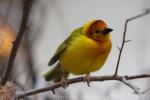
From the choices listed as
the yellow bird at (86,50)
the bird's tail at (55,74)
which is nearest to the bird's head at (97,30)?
the yellow bird at (86,50)

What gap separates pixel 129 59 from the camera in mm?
2990

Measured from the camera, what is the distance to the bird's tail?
1.37m

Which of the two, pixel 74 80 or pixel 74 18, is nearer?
pixel 74 80

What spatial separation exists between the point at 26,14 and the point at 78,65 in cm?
55

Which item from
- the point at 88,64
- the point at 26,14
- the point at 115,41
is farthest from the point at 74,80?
the point at 115,41

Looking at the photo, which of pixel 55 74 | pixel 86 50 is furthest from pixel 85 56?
pixel 55 74

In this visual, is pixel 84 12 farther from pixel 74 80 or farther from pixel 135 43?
pixel 74 80

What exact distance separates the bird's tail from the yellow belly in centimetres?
9

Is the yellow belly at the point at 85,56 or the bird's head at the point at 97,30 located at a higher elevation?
the bird's head at the point at 97,30

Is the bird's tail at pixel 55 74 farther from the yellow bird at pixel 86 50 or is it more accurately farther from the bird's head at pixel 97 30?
the bird's head at pixel 97 30

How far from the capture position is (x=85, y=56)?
4.01 feet

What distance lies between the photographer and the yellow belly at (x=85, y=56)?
123 cm

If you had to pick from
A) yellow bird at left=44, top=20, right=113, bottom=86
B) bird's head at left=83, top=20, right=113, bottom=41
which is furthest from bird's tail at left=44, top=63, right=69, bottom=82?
bird's head at left=83, top=20, right=113, bottom=41

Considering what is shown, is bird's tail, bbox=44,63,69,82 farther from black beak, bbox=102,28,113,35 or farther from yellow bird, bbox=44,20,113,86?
black beak, bbox=102,28,113,35
